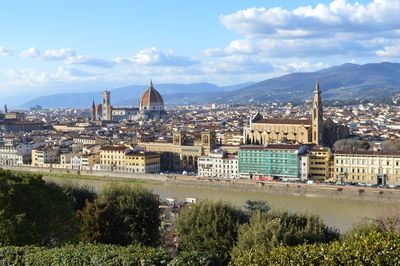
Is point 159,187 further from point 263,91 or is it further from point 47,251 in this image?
point 263,91

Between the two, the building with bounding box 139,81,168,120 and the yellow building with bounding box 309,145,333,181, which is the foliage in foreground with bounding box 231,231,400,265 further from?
the building with bounding box 139,81,168,120

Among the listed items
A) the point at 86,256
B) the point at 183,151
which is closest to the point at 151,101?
the point at 183,151

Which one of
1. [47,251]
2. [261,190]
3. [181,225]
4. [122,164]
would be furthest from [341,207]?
[47,251]

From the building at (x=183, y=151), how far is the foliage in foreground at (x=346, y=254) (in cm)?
2246

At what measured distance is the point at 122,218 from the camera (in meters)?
9.90

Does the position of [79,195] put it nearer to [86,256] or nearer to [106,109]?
[86,256]

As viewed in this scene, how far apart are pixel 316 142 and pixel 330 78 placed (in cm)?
14450

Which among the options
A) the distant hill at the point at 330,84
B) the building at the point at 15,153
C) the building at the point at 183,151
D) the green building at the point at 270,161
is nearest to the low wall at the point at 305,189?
the green building at the point at 270,161

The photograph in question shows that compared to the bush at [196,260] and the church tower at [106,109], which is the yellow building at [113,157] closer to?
the bush at [196,260]

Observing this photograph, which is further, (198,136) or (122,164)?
(198,136)

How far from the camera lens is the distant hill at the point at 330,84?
14250cm

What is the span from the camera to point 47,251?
19.1 ft

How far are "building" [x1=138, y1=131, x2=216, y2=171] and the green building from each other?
3296mm

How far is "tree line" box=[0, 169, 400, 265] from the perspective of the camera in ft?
15.3
